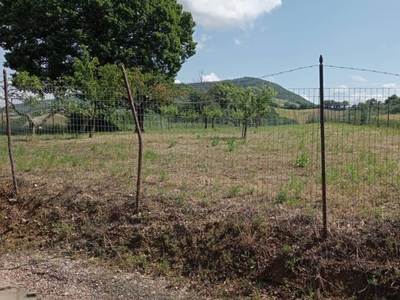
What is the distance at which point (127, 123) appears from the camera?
8516 mm

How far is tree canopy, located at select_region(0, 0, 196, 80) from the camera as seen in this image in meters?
20.0

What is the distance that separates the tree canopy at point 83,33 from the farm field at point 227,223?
51.0 feet

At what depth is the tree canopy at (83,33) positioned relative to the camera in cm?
2002

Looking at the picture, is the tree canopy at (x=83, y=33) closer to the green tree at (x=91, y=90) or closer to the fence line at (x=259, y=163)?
the green tree at (x=91, y=90)

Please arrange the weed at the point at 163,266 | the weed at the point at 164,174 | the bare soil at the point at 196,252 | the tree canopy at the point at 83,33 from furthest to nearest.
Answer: the tree canopy at the point at 83,33
the weed at the point at 164,174
the weed at the point at 163,266
the bare soil at the point at 196,252

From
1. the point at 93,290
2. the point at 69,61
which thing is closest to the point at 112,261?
the point at 93,290

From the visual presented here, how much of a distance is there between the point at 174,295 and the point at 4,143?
9.30 m

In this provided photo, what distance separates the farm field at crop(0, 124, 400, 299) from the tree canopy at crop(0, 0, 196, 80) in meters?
15.6

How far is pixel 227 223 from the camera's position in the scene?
4.02m

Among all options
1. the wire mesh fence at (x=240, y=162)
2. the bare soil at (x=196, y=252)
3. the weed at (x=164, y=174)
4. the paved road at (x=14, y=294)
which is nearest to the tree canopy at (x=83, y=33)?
the wire mesh fence at (x=240, y=162)

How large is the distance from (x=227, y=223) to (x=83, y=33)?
19525mm

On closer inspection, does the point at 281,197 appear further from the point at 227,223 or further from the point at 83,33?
the point at 83,33

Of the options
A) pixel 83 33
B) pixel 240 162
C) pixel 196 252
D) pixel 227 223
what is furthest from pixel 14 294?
pixel 83 33

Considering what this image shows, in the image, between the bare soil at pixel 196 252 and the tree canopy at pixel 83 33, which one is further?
the tree canopy at pixel 83 33
